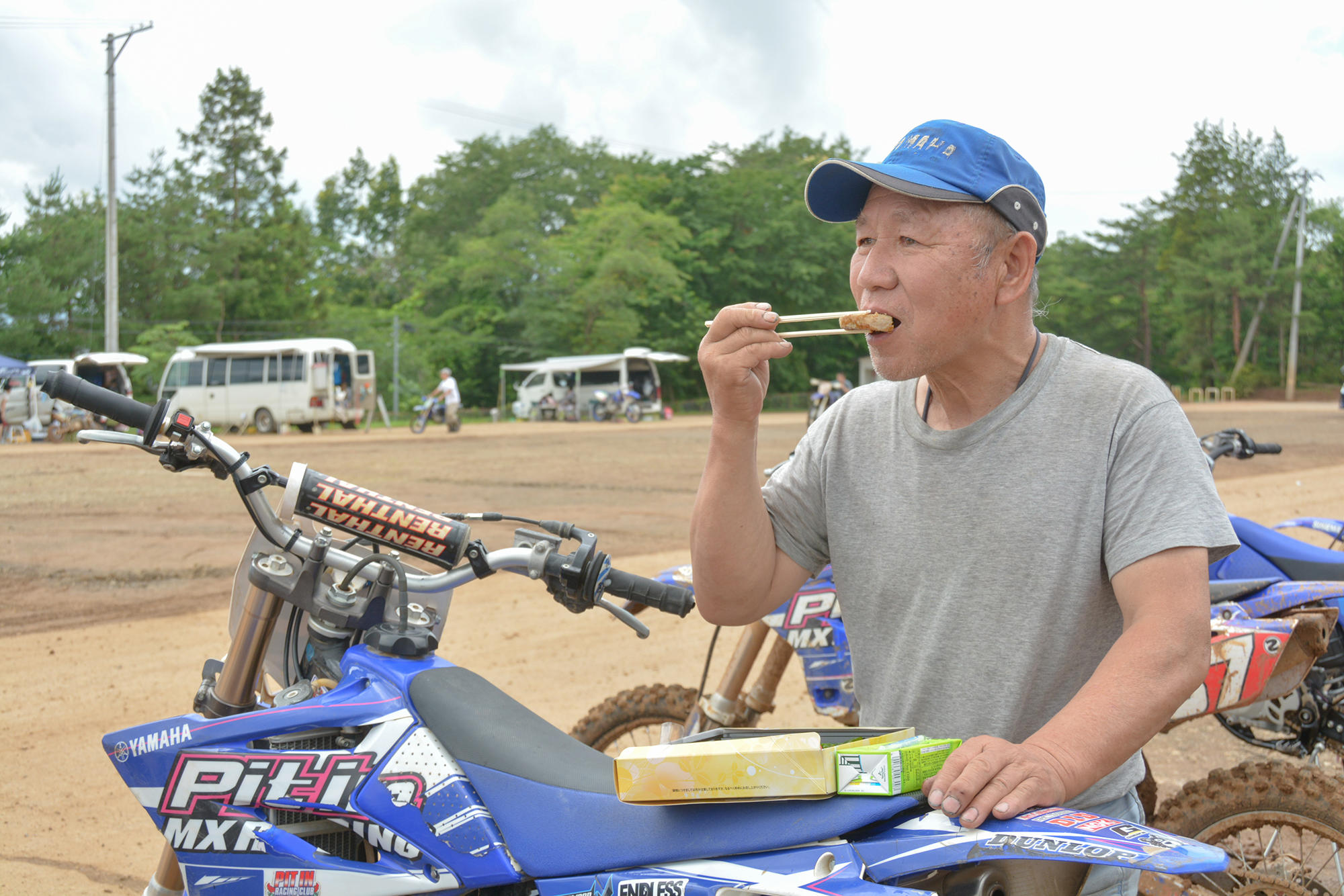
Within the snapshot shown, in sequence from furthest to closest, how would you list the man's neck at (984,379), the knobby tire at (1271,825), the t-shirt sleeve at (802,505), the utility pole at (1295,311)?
1. the utility pole at (1295,311)
2. the knobby tire at (1271,825)
3. the t-shirt sleeve at (802,505)
4. the man's neck at (984,379)

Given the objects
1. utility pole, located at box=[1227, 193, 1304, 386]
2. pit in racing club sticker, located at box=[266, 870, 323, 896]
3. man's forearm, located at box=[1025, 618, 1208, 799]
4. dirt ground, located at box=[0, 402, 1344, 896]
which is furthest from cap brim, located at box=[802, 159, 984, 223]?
utility pole, located at box=[1227, 193, 1304, 386]

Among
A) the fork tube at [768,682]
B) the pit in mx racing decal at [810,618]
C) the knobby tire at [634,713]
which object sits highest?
the pit in mx racing decal at [810,618]

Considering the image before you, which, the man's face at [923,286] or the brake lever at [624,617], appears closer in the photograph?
the man's face at [923,286]

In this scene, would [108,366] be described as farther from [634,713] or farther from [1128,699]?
[1128,699]

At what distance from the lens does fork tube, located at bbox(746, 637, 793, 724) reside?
350 cm

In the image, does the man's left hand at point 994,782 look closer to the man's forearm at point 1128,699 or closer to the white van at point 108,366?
the man's forearm at point 1128,699

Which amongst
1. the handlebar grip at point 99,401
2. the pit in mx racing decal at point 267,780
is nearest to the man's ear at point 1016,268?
the pit in mx racing decal at point 267,780

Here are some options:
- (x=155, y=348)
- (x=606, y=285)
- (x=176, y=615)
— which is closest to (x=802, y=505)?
(x=176, y=615)

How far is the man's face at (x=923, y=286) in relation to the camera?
1571 mm

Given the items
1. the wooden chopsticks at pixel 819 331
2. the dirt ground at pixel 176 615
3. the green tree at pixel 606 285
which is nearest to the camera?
the wooden chopsticks at pixel 819 331

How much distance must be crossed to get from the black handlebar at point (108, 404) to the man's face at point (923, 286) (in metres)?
1.28

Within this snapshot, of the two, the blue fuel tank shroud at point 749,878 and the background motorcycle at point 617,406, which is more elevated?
the background motorcycle at point 617,406

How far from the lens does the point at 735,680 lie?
11.1ft

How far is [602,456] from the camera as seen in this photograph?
18.6m
